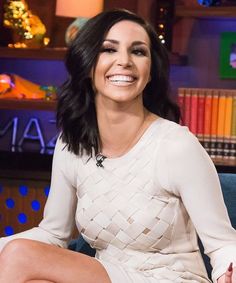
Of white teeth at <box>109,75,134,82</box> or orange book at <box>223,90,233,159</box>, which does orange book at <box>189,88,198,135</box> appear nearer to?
orange book at <box>223,90,233,159</box>

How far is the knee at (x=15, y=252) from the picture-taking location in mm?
1598

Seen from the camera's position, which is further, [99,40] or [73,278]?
[99,40]

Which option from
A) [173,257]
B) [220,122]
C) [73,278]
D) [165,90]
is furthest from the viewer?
[220,122]

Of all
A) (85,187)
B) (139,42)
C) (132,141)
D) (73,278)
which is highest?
(139,42)

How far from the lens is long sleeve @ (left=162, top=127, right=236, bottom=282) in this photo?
5.22 ft

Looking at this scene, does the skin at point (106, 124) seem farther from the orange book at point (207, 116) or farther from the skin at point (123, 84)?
the orange book at point (207, 116)

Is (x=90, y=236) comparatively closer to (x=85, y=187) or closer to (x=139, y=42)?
(x=85, y=187)

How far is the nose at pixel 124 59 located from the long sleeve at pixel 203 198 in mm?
242

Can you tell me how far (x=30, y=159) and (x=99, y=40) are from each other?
4.84 ft

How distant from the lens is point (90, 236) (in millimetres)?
1766

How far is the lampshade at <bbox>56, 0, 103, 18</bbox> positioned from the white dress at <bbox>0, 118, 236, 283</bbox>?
4.75 ft

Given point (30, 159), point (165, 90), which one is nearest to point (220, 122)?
point (30, 159)

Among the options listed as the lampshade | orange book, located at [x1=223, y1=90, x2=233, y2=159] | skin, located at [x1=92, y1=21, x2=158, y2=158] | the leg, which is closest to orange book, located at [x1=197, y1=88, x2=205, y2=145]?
orange book, located at [x1=223, y1=90, x2=233, y2=159]

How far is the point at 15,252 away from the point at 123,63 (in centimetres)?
53
